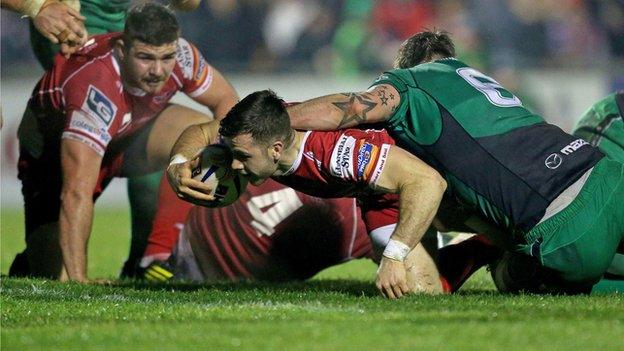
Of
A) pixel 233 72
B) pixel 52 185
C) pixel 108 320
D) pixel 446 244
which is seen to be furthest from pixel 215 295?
pixel 233 72

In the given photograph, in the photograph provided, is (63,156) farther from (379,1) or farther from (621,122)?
(379,1)

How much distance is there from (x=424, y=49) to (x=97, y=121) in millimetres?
2667

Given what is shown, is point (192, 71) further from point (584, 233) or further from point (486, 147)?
point (584, 233)

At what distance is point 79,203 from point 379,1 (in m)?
10.1

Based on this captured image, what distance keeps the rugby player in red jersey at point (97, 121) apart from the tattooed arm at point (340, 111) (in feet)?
7.93

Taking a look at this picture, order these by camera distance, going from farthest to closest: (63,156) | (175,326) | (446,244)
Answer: (63,156) < (446,244) < (175,326)

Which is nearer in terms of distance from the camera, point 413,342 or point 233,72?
point 413,342

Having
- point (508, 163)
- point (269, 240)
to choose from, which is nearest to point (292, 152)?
point (508, 163)

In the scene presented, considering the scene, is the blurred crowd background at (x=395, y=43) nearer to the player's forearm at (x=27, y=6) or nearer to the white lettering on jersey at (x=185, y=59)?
the white lettering on jersey at (x=185, y=59)

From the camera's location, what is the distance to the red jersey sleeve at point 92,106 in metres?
8.92

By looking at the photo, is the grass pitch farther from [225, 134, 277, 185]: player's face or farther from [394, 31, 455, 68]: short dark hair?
[394, 31, 455, 68]: short dark hair

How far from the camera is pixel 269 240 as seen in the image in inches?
363

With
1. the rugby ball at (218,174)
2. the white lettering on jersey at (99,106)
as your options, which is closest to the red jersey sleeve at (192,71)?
the white lettering on jersey at (99,106)

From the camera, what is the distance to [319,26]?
17.7 metres
